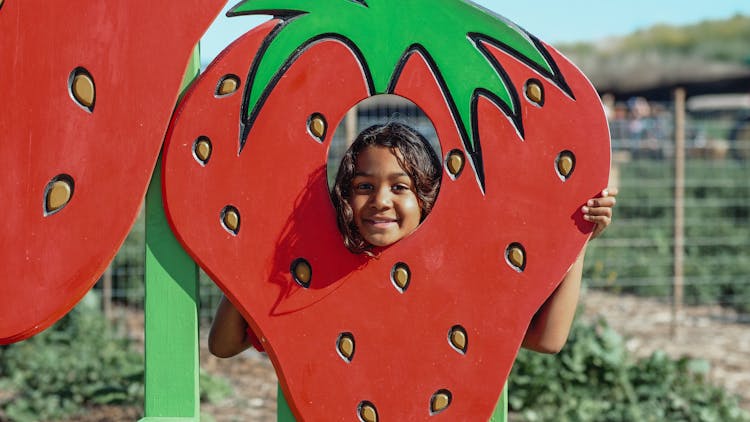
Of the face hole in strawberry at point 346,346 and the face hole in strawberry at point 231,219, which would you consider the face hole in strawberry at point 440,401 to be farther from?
the face hole in strawberry at point 231,219

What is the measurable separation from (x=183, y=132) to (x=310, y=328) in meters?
0.55

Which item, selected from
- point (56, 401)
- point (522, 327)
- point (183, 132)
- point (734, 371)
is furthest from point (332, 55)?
point (734, 371)

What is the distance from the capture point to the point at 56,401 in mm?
4402

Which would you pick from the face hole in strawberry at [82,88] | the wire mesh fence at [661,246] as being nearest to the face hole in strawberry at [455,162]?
the face hole in strawberry at [82,88]

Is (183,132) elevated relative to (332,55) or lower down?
lower down

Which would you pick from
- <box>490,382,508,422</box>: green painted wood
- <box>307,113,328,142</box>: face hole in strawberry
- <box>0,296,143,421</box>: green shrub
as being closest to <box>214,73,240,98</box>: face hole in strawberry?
<box>307,113,328,142</box>: face hole in strawberry

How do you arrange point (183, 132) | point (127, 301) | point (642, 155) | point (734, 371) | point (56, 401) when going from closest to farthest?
1. point (183, 132)
2. point (56, 401)
3. point (734, 371)
4. point (127, 301)
5. point (642, 155)

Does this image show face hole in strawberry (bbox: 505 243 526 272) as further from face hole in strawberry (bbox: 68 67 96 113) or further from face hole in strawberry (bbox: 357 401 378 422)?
face hole in strawberry (bbox: 68 67 96 113)

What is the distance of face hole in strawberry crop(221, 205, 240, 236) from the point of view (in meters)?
2.04

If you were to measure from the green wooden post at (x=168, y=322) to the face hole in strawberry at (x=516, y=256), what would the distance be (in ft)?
2.46

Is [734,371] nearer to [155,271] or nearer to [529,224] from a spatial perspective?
[529,224]

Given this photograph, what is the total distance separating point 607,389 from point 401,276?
259 centimetres

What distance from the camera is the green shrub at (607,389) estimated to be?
4.18 meters

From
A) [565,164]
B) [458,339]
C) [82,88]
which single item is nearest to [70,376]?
[82,88]
